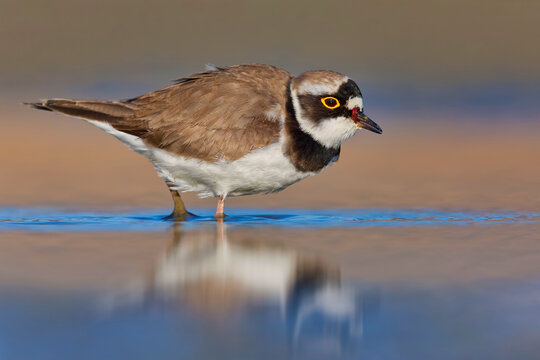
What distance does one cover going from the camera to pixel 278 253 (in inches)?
257

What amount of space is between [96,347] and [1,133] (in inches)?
370

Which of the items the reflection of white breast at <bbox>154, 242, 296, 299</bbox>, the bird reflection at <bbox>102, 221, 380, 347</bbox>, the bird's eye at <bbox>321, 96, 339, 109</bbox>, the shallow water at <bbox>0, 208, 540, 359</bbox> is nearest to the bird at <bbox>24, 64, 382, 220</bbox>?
the bird's eye at <bbox>321, 96, 339, 109</bbox>

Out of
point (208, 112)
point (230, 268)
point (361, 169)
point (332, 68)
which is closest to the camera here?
point (230, 268)

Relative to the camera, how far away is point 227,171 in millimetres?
7844

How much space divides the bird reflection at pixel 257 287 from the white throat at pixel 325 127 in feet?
4.46

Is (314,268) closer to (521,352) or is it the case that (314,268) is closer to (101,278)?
(101,278)

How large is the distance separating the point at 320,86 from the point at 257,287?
9.30 feet

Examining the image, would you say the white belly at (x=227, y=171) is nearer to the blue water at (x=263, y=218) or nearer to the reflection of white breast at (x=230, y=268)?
the blue water at (x=263, y=218)

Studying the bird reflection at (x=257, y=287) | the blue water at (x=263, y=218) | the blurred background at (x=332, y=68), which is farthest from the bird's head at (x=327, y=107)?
the bird reflection at (x=257, y=287)

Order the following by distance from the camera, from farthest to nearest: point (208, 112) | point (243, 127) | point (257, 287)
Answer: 1. point (208, 112)
2. point (243, 127)
3. point (257, 287)

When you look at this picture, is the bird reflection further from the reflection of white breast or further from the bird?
the bird

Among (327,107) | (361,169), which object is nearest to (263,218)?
(327,107)

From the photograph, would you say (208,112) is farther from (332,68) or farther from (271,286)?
(332,68)

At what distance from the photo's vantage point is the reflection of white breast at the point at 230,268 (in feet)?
18.4
